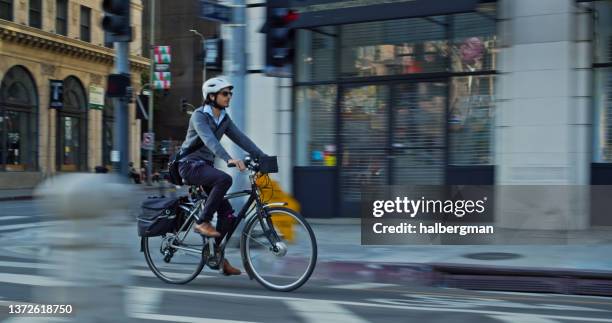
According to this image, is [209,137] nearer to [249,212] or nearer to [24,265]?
[249,212]

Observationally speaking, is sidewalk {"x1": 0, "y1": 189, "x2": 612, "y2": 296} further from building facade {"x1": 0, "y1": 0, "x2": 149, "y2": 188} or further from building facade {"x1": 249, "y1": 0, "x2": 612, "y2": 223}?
Result: building facade {"x1": 0, "y1": 0, "x2": 149, "y2": 188}

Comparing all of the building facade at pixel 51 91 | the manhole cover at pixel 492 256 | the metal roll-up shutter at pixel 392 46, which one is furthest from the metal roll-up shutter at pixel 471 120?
the building facade at pixel 51 91

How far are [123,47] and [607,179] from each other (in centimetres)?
725

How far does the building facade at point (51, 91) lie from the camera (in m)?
31.8

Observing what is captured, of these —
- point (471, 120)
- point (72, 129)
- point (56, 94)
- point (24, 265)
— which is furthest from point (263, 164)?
point (72, 129)

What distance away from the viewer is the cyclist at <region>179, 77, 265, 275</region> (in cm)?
663

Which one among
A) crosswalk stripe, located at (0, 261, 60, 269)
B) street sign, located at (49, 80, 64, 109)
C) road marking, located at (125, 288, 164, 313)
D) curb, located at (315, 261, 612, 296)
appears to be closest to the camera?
road marking, located at (125, 288, 164, 313)

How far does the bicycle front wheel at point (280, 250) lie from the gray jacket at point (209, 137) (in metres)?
0.65

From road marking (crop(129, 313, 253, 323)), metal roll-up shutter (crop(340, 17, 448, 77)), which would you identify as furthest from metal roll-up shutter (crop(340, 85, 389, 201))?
road marking (crop(129, 313, 253, 323))

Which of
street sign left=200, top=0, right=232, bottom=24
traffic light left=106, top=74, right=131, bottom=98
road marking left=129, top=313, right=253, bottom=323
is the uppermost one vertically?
street sign left=200, top=0, right=232, bottom=24

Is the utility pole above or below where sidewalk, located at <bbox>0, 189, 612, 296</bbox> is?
above

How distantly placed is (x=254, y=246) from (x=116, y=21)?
13.1ft

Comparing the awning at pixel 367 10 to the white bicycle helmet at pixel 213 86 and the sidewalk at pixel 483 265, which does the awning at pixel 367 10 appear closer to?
the sidewalk at pixel 483 265

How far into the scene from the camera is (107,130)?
4016cm
